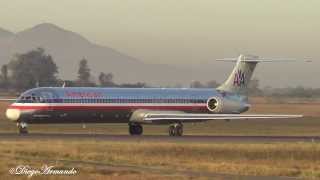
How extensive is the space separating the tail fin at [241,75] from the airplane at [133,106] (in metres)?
0.08

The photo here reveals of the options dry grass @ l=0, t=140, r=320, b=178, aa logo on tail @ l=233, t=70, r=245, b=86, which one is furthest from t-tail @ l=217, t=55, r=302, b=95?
dry grass @ l=0, t=140, r=320, b=178

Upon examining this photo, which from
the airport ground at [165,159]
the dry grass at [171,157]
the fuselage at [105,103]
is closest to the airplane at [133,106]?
the fuselage at [105,103]

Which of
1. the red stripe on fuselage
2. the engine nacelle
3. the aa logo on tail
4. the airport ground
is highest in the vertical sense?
the aa logo on tail

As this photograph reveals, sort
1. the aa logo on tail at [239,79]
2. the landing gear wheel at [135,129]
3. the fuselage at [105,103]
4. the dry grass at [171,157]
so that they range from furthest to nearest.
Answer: the aa logo on tail at [239,79] → the landing gear wheel at [135,129] → the fuselage at [105,103] → the dry grass at [171,157]

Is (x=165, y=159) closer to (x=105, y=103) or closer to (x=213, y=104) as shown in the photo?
(x=105, y=103)

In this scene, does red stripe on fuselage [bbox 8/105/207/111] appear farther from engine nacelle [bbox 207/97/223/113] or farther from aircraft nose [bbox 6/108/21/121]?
engine nacelle [bbox 207/97/223/113]

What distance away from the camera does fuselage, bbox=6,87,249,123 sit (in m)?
55.2

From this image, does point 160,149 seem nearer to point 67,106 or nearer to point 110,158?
point 110,158

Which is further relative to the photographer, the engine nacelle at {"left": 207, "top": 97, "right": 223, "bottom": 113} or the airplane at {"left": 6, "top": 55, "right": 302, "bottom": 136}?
the engine nacelle at {"left": 207, "top": 97, "right": 223, "bottom": 113}

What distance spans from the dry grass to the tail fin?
20.0 metres

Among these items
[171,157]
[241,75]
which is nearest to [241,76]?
[241,75]

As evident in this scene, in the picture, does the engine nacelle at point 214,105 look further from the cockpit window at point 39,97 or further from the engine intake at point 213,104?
the cockpit window at point 39,97

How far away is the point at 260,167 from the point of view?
111 feet

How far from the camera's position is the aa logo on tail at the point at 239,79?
213ft
